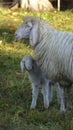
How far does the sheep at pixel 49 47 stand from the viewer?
255 inches

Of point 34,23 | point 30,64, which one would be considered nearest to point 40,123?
point 30,64

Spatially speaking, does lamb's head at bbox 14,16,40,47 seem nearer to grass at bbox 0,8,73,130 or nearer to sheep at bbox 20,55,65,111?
sheep at bbox 20,55,65,111

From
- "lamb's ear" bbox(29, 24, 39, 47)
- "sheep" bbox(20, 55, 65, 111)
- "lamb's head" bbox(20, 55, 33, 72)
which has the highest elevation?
"lamb's ear" bbox(29, 24, 39, 47)

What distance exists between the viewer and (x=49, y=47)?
6.61 meters

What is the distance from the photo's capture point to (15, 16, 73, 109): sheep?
21.2 feet

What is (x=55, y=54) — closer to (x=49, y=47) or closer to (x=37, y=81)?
(x=49, y=47)

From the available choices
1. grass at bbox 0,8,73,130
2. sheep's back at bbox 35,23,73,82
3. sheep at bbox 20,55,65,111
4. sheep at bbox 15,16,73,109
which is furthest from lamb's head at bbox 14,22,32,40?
grass at bbox 0,8,73,130

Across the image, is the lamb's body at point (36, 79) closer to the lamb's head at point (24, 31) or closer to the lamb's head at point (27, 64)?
the lamb's head at point (27, 64)

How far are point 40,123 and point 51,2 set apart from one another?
11.7 m

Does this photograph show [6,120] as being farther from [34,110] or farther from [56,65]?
[56,65]

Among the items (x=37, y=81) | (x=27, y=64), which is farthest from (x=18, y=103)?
(x=27, y=64)

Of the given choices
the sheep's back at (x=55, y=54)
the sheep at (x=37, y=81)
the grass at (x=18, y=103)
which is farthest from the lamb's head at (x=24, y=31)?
the grass at (x=18, y=103)

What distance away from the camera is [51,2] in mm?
17688

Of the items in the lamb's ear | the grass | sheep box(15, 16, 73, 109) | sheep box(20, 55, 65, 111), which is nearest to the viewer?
the grass
